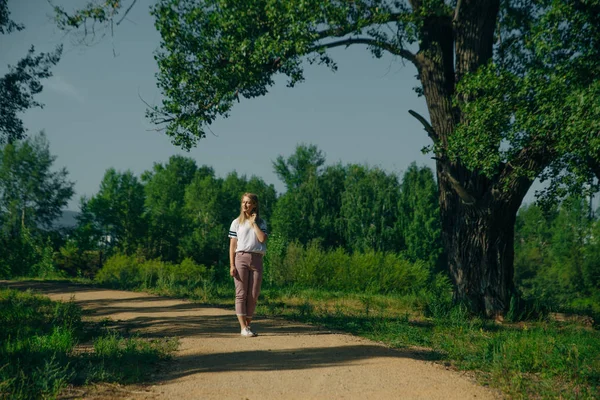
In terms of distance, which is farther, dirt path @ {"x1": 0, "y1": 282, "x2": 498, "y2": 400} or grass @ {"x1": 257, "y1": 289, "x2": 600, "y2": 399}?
grass @ {"x1": 257, "y1": 289, "x2": 600, "y2": 399}

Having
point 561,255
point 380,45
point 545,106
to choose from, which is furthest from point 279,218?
point 545,106

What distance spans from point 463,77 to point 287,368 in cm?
692

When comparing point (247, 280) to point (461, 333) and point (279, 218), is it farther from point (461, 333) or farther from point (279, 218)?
point (279, 218)

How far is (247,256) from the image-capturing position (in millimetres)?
7883

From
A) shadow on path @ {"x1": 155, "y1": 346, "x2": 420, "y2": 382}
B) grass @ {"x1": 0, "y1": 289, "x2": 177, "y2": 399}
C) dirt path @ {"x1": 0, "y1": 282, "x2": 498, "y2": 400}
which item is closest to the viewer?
grass @ {"x1": 0, "y1": 289, "x2": 177, "y2": 399}

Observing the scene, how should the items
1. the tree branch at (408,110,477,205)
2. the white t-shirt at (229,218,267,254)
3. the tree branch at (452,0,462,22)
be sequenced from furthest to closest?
the tree branch at (452,0,462,22) < the tree branch at (408,110,477,205) < the white t-shirt at (229,218,267,254)

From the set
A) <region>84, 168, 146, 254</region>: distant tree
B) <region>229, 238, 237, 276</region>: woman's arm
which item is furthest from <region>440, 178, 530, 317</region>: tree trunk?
<region>84, 168, 146, 254</region>: distant tree

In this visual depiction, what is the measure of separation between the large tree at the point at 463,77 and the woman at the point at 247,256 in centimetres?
418

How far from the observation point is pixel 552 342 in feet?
22.9

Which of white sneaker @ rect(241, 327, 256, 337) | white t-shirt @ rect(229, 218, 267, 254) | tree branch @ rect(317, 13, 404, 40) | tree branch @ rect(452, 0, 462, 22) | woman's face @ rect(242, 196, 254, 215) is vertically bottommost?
white sneaker @ rect(241, 327, 256, 337)

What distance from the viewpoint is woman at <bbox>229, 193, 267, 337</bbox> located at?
7.84 m

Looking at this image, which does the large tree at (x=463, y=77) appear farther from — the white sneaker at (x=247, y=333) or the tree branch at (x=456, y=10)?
the white sneaker at (x=247, y=333)

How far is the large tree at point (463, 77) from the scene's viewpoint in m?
9.43

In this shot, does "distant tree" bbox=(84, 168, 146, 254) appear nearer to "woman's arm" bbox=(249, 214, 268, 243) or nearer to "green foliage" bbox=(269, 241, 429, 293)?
"green foliage" bbox=(269, 241, 429, 293)
